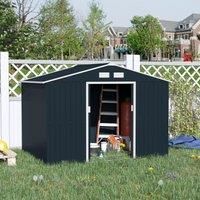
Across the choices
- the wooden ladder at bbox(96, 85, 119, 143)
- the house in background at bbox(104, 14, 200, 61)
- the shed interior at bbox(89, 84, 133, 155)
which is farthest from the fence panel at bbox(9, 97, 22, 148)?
the house in background at bbox(104, 14, 200, 61)

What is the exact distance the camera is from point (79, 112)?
25.8 feet

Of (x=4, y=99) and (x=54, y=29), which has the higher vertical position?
(x=54, y=29)

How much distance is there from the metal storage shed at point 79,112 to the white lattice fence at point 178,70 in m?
2.20

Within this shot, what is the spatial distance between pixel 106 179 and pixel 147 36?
5889 centimetres

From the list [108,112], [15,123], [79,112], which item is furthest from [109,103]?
[15,123]

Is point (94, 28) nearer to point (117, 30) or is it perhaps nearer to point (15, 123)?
point (15, 123)

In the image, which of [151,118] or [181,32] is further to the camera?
[181,32]

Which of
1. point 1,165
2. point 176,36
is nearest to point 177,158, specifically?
point 1,165

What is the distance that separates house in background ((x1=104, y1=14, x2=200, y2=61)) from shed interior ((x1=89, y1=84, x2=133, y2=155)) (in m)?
65.0

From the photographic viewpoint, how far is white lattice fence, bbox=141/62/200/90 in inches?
419

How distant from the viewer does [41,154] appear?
7969 mm

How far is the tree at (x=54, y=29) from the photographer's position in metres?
15.0

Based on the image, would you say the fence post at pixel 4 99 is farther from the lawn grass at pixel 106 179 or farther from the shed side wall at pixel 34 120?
the lawn grass at pixel 106 179

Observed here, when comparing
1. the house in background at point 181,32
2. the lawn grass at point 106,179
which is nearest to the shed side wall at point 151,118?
the lawn grass at point 106,179
